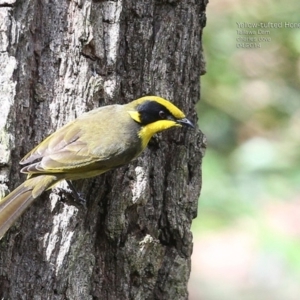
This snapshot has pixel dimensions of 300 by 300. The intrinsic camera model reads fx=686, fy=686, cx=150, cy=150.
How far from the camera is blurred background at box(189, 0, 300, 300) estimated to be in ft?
16.6

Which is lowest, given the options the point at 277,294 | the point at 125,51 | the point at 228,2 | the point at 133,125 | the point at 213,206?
the point at 277,294

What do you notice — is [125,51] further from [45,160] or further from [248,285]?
[248,285]

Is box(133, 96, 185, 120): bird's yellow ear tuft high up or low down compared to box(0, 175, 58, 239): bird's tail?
up

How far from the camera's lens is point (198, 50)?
381 centimetres

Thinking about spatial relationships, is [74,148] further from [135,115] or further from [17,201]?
[17,201]

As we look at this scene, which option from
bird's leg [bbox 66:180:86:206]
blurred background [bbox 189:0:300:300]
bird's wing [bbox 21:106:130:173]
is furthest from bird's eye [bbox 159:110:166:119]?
blurred background [bbox 189:0:300:300]

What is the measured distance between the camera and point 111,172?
364cm

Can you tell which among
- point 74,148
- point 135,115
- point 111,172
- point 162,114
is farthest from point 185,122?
point 74,148

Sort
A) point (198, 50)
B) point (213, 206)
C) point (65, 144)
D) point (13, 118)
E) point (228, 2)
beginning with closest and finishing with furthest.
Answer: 1. point (13, 118)
2. point (65, 144)
3. point (198, 50)
4. point (213, 206)
5. point (228, 2)

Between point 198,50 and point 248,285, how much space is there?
9.34 ft

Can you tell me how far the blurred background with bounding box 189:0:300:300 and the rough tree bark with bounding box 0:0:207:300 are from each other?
1115mm

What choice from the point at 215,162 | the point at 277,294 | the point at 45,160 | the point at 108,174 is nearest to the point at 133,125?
the point at 108,174

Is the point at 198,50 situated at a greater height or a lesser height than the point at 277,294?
greater

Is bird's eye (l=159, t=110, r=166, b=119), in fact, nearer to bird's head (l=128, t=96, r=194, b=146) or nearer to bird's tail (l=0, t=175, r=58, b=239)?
bird's head (l=128, t=96, r=194, b=146)
